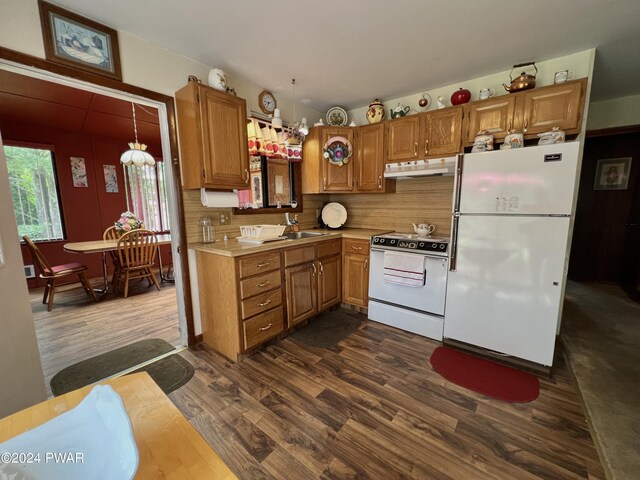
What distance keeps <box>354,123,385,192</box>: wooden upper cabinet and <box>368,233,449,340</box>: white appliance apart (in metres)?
0.72

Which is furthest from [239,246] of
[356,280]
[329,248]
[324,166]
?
[324,166]

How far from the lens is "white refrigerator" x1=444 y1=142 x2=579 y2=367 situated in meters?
1.86

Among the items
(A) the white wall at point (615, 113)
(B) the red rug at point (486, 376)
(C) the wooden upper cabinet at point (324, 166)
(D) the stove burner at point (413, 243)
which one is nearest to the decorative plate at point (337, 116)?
(C) the wooden upper cabinet at point (324, 166)

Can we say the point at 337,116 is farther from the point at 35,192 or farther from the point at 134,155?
the point at 35,192

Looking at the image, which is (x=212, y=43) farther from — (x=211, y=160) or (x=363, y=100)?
(x=363, y=100)

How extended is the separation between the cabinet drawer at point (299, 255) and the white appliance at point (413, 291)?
67 cm

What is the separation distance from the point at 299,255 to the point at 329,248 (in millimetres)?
493

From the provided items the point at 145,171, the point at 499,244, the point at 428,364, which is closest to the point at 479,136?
the point at 499,244

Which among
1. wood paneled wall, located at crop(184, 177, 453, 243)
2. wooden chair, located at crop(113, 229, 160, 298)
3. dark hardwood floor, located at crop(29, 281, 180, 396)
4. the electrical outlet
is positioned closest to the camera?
dark hardwood floor, located at crop(29, 281, 180, 396)

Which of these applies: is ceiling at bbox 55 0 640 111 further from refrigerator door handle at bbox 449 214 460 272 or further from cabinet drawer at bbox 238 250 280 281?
cabinet drawer at bbox 238 250 280 281

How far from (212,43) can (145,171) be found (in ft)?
13.2

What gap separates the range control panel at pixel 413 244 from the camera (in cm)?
244

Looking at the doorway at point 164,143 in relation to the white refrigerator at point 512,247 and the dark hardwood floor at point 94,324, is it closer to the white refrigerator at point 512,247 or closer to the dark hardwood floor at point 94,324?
the dark hardwood floor at point 94,324

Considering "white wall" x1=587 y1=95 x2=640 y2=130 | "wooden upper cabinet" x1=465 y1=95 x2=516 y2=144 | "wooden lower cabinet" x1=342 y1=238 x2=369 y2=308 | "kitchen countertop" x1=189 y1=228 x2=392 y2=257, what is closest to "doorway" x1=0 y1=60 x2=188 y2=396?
"kitchen countertop" x1=189 y1=228 x2=392 y2=257
